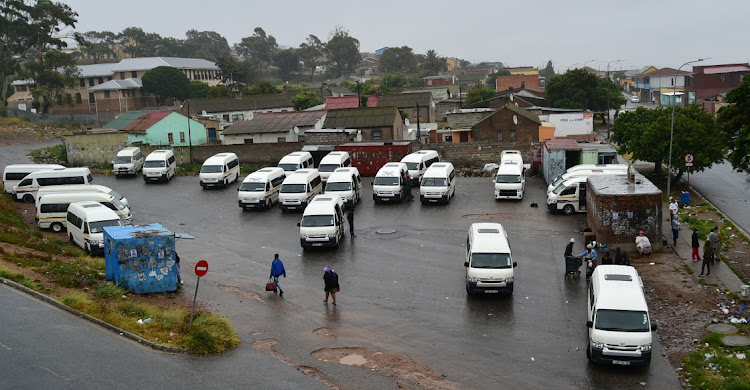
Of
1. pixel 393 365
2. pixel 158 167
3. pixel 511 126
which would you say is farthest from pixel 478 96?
pixel 393 365

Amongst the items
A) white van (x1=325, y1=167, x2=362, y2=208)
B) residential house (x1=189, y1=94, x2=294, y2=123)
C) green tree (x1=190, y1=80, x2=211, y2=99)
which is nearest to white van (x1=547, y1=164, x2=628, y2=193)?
white van (x1=325, y1=167, x2=362, y2=208)

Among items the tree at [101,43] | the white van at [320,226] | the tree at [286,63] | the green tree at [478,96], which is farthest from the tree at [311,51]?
the white van at [320,226]

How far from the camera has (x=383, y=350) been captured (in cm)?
1730

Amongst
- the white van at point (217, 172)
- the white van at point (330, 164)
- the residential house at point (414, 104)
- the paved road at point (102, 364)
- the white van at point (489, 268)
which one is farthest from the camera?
the residential house at point (414, 104)

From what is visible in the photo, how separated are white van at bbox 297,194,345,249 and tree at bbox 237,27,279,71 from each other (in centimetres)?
16917

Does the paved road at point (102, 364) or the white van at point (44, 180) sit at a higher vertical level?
the white van at point (44, 180)

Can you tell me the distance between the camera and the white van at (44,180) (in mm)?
36906

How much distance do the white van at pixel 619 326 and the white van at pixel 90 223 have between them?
18851 millimetres

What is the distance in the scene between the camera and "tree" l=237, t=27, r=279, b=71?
189m

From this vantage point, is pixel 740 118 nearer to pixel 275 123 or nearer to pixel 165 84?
pixel 275 123

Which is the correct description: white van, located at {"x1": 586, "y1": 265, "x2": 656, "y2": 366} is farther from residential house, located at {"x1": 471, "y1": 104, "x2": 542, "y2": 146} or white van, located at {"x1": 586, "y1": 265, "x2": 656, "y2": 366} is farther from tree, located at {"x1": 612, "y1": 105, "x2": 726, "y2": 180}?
residential house, located at {"x1": 471, "y1": 104, "x2": 542, "y2": 146}

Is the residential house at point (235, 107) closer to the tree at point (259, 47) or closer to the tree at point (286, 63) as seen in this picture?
the tree at point (286, 63)

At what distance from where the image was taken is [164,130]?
56.3 metres

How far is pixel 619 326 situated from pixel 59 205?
81.9 ft
